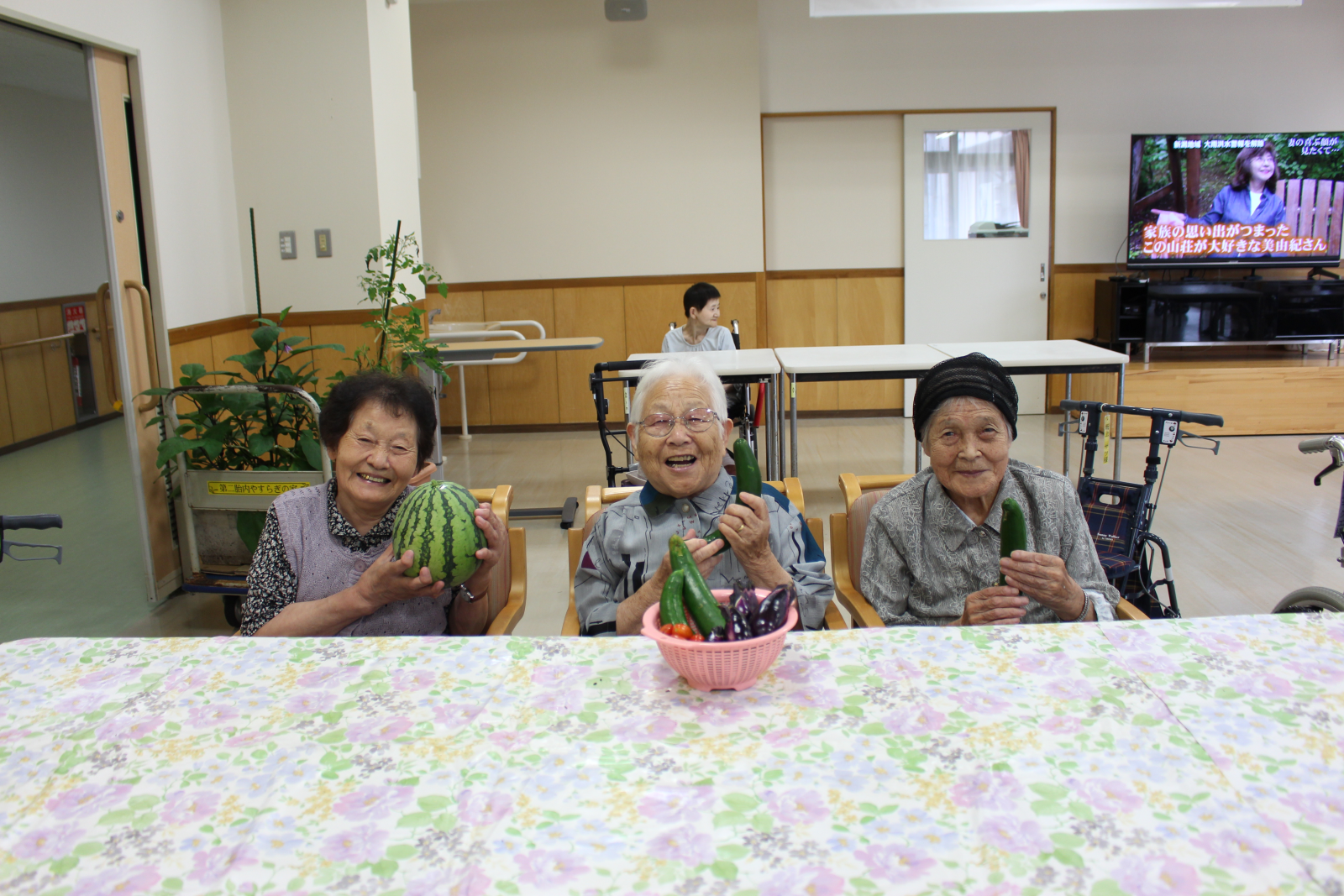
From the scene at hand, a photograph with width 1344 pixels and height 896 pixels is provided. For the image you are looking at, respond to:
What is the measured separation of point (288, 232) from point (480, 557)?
127 inches

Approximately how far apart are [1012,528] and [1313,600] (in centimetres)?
136

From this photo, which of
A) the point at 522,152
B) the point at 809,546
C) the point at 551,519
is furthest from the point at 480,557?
the point at 522,152

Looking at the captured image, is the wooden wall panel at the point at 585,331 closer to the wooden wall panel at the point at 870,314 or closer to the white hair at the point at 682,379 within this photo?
the wooden wall panel at the point at 870,314

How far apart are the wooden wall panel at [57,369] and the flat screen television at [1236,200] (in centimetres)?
630

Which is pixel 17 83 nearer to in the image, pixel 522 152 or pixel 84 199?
pixel 84 199

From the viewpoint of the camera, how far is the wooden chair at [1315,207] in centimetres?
623

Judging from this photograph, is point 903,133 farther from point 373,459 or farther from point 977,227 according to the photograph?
point 373,459

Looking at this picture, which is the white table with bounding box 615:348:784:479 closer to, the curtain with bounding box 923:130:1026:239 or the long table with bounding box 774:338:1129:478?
Answer: the long table with bounding box 774:338:1129:478

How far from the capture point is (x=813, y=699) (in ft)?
3.74

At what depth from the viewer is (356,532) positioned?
1.75 m

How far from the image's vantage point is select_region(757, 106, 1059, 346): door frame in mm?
6516

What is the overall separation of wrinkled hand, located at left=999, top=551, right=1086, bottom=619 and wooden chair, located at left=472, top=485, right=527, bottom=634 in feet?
2.95

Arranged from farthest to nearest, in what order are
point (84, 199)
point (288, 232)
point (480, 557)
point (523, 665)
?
1. point (288, 232)
2. point (84, 199)
3. point (480, 557)
4. point (523, 665)

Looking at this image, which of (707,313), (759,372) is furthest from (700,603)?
(707,313)
